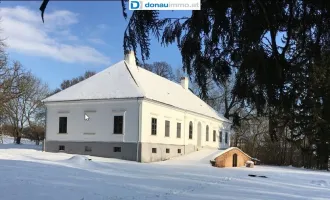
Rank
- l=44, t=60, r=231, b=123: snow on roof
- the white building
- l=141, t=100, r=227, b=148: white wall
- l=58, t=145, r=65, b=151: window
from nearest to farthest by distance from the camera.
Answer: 1. the white building
2. l=141, t=100, r=227, b=148: white wall
3. l=44, t=60, r=231, b=123: snow on roof
4. l=58, t=145, r=65, b=151: window

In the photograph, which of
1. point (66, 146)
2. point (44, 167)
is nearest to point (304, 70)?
point (44, 167)

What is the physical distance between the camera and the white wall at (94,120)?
107ft

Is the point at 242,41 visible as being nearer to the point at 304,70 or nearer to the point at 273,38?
the point at 273,38

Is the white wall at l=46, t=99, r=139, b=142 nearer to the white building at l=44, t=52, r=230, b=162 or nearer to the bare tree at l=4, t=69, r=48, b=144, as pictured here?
the white building at l=44, t=52, r=230, b=162

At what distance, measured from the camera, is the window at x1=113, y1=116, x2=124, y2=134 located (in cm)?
3303

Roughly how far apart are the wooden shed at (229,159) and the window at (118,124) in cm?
752

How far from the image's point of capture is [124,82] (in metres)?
34.9

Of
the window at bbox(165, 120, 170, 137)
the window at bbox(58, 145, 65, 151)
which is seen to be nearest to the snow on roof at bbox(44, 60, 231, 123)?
the window at bbox(165, 120, 170, 137)

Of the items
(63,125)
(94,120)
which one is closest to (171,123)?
(94,120)

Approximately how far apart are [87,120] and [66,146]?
9.45 feet

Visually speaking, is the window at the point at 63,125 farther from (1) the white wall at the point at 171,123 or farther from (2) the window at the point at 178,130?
(2) the window at the point at 178,130

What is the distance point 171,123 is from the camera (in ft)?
122

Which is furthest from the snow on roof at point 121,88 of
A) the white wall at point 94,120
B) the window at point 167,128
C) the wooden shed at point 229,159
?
the wooden shed at point 229,159

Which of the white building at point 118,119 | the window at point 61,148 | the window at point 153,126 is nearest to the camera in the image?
the white building at point 118,119
